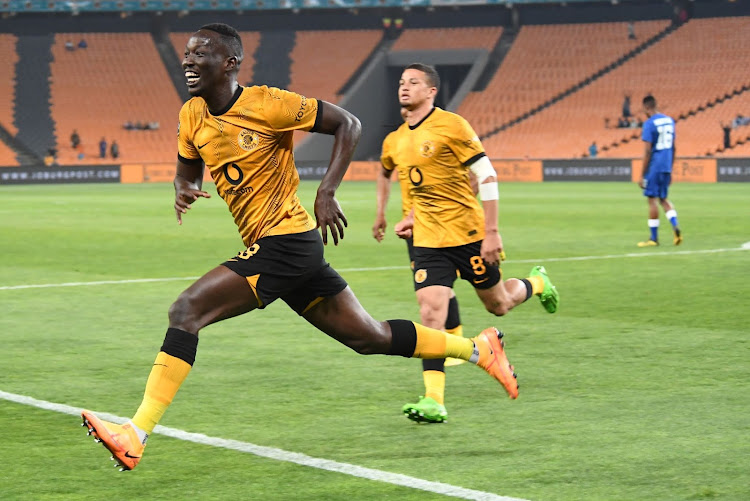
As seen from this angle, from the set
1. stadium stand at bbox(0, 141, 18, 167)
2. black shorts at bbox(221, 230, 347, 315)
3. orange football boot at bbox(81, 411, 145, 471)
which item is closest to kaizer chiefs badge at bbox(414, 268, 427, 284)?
black shorts at bbox(221, 230, 347, 315)

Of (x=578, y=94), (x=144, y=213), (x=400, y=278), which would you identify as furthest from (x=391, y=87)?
(x=400, y=278)

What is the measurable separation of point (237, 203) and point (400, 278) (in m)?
8.18

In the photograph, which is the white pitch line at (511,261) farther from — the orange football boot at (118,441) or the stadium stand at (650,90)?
the stadium stand at (650,90)

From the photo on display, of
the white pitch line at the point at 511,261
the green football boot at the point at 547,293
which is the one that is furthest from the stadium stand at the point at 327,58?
the green football boot at the point at 547,293

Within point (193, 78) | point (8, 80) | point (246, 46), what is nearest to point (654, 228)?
point (193, 78)

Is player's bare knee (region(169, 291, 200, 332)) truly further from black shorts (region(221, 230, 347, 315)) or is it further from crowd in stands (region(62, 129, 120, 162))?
crowd in stands (region(62, 129, 120, 162))

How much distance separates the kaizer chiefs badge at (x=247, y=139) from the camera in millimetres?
5609

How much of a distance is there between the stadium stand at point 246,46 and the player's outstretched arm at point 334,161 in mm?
51911

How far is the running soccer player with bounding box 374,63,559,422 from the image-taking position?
7062 mm

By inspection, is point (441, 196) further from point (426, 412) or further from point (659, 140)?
point (659, 140)

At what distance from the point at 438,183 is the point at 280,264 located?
1980mm

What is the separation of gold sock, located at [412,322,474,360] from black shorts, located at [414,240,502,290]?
2.61 feet

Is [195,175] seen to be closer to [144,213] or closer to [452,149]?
[452,149]

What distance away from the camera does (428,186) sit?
24.2ft
